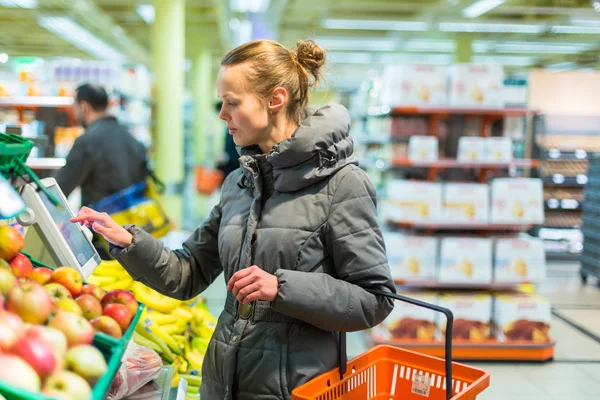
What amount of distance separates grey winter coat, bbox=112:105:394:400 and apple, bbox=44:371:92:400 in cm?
62

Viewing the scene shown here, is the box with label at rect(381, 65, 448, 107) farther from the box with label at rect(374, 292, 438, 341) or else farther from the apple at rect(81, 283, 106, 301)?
the apple at rect(81, 283, 106, 301)

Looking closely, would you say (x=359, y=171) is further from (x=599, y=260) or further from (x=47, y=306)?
(x=599, y=260)

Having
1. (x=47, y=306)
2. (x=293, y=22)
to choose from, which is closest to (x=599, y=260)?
(x=47, y=306)

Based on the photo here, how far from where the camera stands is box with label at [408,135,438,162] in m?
5.31

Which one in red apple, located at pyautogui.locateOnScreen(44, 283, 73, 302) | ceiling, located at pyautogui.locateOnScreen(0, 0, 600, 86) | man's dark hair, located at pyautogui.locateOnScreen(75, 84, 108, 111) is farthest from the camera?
ceiling, located at pyautogui.locateOnScreen(0, 0, 600, 86)

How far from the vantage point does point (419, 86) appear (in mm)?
5316

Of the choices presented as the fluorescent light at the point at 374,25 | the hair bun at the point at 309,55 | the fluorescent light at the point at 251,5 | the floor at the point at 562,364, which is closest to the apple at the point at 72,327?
the hair bun at the point at 309,55

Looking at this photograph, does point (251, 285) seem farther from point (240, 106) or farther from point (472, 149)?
point (472, 149)

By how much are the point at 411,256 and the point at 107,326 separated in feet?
13.7

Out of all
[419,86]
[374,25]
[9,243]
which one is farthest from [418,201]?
[374,25]

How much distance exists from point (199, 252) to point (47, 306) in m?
0.82

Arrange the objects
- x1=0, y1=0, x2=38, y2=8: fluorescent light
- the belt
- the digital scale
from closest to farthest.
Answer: the digital scale
the belt
x1=0, y1=0, x2=38, y2=8: fluorescent light

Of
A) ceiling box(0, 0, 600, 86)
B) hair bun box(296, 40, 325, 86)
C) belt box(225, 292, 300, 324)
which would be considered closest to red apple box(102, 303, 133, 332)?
belt box(225, 292, 300, 324)

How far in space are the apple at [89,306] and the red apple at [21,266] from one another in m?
0.16
